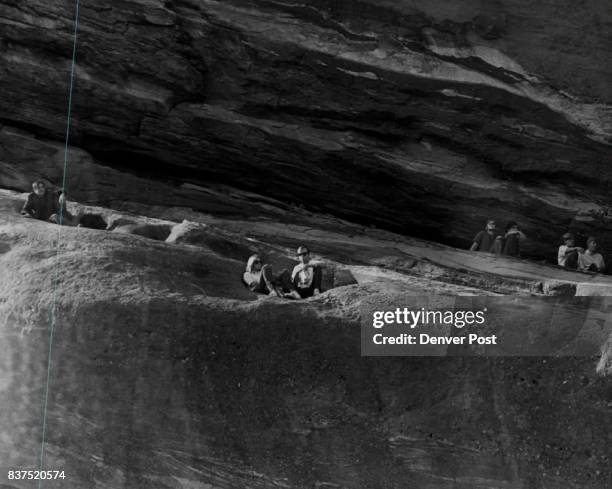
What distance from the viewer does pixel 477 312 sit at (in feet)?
36.2

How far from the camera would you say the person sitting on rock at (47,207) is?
14.2 m

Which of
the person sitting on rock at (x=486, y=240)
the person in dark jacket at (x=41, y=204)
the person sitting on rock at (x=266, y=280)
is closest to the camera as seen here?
the person sitting on rock at (x=266, y=280)

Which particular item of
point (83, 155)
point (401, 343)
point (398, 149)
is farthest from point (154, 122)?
point (401, 343)

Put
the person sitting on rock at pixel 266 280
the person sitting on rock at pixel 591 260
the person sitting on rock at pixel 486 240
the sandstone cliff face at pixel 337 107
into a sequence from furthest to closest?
1. the sandstone cliff face at pixel 337 107
2. the person sitting on rock at pixel 486 240
3. the person sitting on rock at pixel 591 260
4. the person sitting on rock at pixel 266 280

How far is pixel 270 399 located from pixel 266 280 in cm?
197

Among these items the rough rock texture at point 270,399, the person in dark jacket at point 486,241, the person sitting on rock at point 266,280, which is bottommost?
the rough rock texture at point 270,399

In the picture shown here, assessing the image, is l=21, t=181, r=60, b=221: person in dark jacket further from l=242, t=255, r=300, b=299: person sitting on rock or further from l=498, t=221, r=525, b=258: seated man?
l=498, t=221, r=525, b=258: seated man

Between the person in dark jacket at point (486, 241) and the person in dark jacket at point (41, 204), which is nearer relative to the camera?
the person in dark jacket at point (41, 204)

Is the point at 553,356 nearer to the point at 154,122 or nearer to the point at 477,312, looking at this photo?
the point at 477,312

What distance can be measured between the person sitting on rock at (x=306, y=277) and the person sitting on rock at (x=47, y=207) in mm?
3888

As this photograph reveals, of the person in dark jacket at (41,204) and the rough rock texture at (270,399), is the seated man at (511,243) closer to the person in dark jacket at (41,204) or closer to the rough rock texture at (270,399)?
the rough rock texture at (270,399)

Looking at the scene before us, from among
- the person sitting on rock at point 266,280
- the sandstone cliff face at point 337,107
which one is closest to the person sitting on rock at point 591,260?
the sandstone cliff face at point 337,107

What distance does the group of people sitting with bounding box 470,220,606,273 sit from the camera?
17.3 meters

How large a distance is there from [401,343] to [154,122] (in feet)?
33.6
